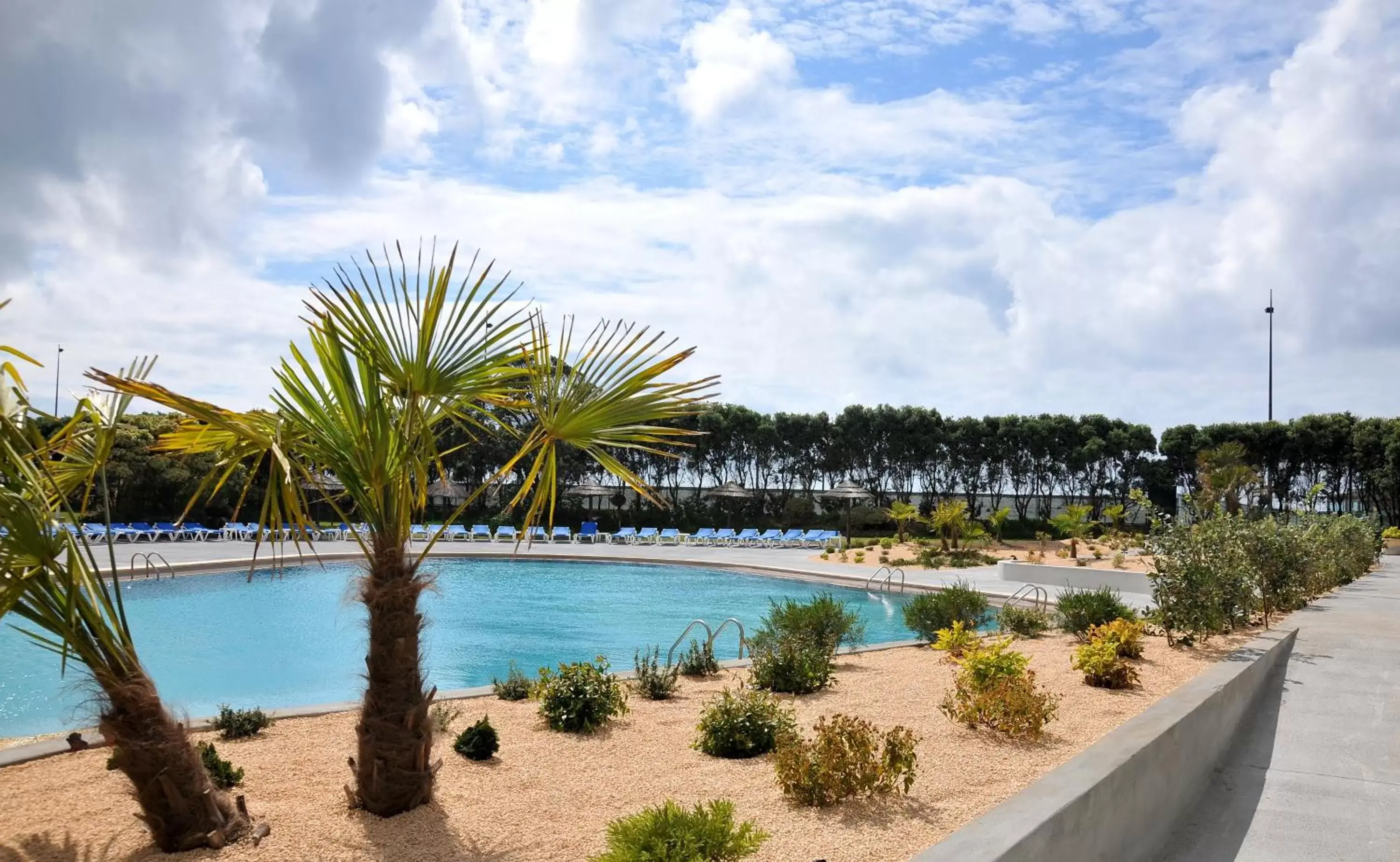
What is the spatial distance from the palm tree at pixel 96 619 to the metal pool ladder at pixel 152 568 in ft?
47.4

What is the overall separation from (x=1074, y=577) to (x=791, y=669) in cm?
1362

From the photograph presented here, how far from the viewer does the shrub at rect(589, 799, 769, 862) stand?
3193 mm

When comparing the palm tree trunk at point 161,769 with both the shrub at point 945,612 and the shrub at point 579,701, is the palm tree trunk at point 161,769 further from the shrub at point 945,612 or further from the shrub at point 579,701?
the shrub at point 945,612

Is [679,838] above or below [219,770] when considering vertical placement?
above

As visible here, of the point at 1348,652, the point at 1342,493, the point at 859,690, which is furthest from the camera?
the point at 1342,493

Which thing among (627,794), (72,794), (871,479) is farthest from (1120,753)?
(871,479)

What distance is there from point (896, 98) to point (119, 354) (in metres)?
7.58

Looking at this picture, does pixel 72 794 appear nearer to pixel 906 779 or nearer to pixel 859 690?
pixel 906 779

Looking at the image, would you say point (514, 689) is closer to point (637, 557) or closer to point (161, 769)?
point (161, 769)

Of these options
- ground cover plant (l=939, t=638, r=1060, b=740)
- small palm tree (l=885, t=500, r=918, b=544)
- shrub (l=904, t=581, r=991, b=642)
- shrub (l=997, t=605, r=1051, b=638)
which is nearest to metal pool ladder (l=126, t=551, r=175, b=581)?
shrub (l=904, t=581, r=991, b=642)

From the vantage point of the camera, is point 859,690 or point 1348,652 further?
point 1348,652

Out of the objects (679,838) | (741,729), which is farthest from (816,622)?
(679,838)

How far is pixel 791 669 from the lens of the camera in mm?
7297

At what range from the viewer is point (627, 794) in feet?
14.9
